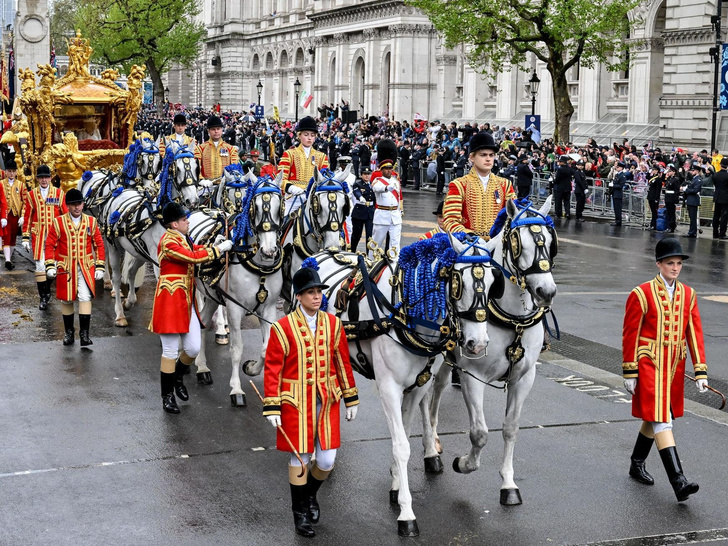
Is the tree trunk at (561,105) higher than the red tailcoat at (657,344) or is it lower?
higher

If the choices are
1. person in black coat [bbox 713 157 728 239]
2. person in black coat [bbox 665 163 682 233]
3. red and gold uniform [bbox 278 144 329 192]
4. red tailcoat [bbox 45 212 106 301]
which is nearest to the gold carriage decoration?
red tailcoat [bbox 45 212 106 301]

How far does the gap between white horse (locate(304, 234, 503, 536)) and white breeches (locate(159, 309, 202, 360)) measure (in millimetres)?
2530

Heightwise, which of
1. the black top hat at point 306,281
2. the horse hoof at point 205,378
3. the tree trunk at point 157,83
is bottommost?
the horse hoof at point 205,378

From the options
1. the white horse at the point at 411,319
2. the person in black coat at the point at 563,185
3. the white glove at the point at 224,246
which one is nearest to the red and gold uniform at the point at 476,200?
the white horse at the point at 411,319

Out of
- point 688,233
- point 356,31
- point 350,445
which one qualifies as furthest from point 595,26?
point 356,31

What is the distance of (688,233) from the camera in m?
26.8

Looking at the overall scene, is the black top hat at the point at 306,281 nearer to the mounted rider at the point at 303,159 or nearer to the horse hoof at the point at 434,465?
the horse hoof at the point at 434,465

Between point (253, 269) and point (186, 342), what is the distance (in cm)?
97

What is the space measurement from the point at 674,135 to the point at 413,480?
110 ft

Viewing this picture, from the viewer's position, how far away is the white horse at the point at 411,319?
23.4ft

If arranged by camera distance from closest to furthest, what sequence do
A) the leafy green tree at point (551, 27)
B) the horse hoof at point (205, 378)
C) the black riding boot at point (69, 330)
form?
the horse hoof at point (205, 378)
the black riding boot at point (69, 330)
the leafy green tree at point (551, 27)

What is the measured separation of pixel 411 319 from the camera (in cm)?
751

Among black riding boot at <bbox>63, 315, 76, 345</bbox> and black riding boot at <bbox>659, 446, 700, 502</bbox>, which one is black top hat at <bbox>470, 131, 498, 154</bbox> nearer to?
black riding boot at <bbox>659, 446, 700, 502</bbox>

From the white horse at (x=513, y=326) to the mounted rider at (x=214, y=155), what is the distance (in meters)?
7.85
